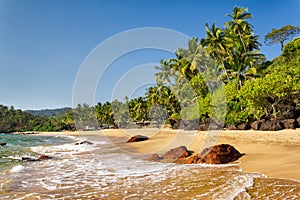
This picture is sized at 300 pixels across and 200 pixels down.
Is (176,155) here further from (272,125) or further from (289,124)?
(289,124)

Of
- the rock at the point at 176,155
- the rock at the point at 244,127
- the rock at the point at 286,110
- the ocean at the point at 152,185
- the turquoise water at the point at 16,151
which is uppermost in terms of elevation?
the rock at the point at 286,110

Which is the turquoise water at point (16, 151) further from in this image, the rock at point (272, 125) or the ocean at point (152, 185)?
the rock at point (272, 125)

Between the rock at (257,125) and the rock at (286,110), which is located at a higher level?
the rock at (286,110)

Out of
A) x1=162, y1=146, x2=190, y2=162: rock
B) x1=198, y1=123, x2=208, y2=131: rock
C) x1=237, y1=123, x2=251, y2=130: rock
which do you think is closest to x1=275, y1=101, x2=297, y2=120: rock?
x1=237, y1=123, x2=251, y2=130: rock

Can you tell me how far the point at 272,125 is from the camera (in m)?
22.8

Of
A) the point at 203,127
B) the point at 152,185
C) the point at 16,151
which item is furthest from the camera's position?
the point at 203,127

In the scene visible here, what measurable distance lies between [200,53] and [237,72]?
10638mm

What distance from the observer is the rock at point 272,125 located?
2230cm

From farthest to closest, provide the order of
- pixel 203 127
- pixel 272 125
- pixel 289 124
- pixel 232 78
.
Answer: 1. pixel 232 78
2. pixel 203 127
3. pixel 272 125
4. pixel 289 124

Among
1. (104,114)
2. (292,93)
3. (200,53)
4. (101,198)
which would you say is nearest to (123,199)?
(101,198)

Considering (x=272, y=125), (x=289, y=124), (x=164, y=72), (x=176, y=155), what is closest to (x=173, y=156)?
(x=176, y=155)

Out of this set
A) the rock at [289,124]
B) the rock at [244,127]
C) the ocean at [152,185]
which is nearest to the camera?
the ocean at [152,185]

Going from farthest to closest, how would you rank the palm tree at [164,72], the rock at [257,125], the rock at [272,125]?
the palm tree at [164,72], the rock at [257,125], the rock at [272,125]

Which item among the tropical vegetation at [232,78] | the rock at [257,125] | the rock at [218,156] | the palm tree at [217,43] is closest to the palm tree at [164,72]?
the tropical vegetation at [232,78]
